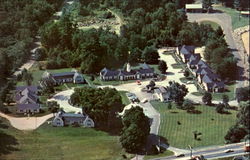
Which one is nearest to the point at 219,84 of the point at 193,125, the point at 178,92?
the point at 178,92

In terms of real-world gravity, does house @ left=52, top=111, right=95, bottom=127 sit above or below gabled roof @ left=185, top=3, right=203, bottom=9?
below

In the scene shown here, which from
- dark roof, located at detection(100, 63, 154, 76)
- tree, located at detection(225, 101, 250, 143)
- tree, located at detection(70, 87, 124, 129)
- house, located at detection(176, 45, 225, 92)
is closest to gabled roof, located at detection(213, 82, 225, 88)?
house, located at detection(176, 45, 225, 92)

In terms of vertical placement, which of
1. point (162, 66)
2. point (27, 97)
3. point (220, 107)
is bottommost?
point (220, 107)

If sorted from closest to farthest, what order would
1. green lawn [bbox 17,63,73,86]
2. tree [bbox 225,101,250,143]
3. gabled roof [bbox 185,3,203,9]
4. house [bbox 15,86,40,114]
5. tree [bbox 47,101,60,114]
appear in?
tree [bbox 225,101,250,143], tree [bbox 47,101,60,114], house [bbox 15,86,40,114], green lawn [bbox 17,63,73,86], gabled roof [bbox 185,3,203,9]

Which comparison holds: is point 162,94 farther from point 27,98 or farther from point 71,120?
point 27,98

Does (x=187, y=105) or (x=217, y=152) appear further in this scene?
(x=187, y=105)

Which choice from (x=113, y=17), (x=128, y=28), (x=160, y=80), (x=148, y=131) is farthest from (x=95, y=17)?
(x=148, y=131)

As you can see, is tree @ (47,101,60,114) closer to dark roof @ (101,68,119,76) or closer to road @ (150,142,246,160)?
dark roof @ (101,68,119,76)
